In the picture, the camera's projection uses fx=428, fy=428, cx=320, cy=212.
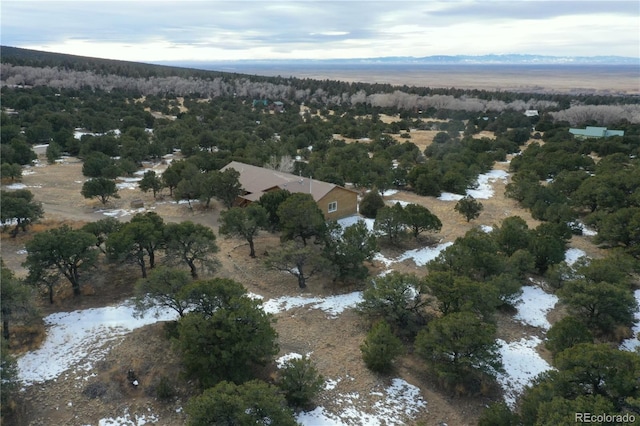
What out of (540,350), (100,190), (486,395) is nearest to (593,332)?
(540,350)

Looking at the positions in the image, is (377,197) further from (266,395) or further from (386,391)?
(266,395)

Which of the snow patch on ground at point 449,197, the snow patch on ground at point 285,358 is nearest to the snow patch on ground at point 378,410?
the snow patch on ground at point 285,358

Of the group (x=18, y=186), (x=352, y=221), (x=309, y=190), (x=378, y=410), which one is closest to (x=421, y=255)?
(x=352, y=221)

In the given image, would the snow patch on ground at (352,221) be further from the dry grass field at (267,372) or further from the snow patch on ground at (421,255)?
the dry grass field at (267,372)

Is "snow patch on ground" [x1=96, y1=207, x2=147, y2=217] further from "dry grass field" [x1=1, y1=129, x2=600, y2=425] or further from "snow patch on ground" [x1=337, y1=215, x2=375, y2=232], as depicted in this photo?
"snow patch on ground" [x1=337, y1=215, x2=375, y2=232]

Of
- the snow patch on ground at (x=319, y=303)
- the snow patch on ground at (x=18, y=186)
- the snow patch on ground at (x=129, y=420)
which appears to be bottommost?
the snow patch on ground at (x=129, y=420)

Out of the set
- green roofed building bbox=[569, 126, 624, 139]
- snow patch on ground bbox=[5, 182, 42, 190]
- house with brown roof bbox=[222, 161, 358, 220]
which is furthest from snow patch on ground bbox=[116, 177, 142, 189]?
green roofed building bbox=[569, 126, 624, 139]

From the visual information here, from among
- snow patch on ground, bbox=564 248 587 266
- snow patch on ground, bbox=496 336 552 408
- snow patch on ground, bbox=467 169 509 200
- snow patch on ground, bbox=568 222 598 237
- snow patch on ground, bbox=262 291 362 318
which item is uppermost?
snow patch on ground, bbox=467 169 509 200
